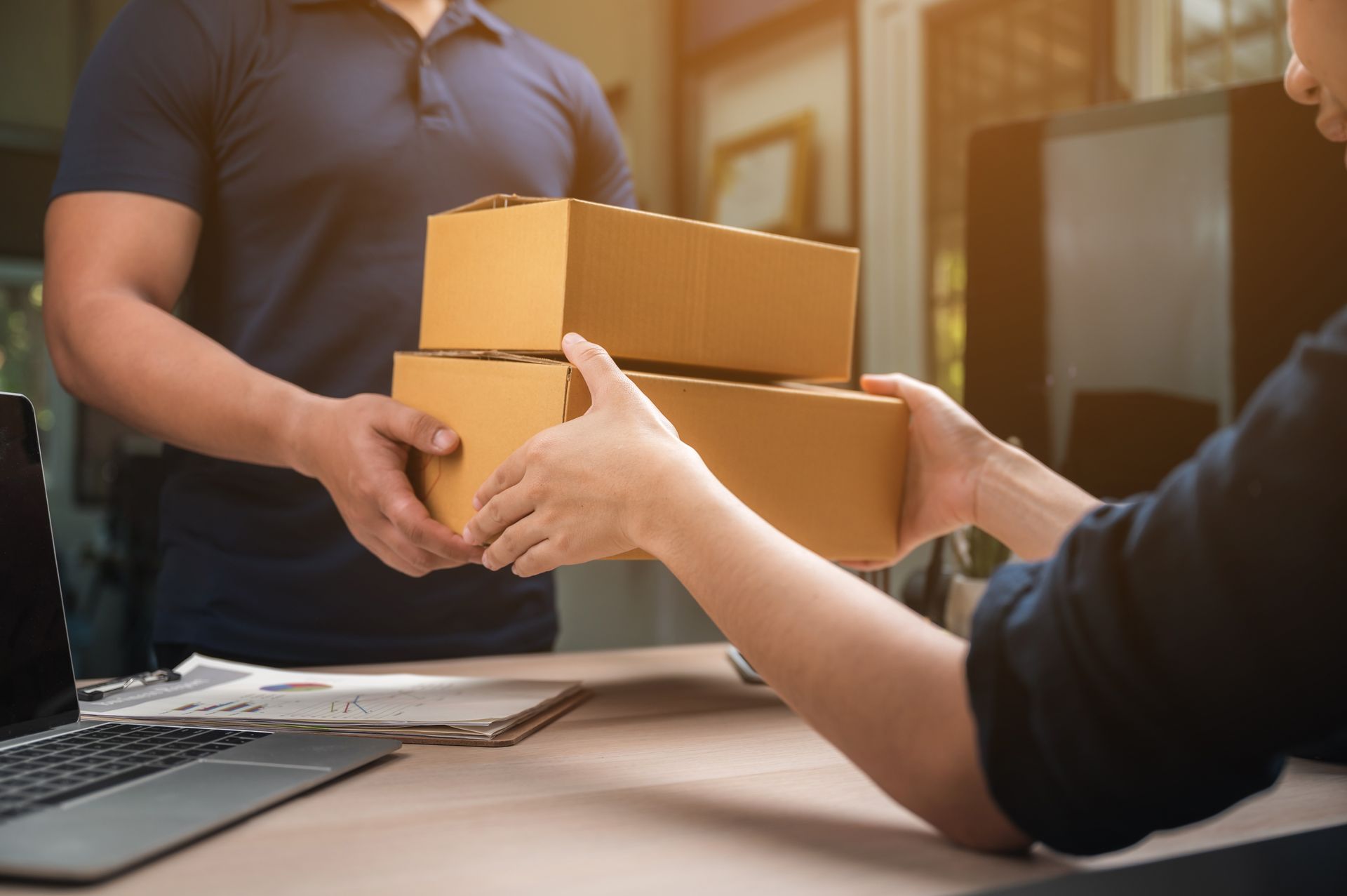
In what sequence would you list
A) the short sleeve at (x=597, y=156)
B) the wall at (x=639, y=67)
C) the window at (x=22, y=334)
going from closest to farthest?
1. the short sleeve at (x=597, y=156)
2. the wall at (x=639, y=67)
3. the window at (x=22, y=334)

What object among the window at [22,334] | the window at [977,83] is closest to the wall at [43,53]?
the window at [22,334]

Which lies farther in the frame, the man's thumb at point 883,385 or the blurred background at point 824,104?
the blurred background at point 824,104

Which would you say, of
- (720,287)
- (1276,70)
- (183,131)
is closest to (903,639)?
(720,287)

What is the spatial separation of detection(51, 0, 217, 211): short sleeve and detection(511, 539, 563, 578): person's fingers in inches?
24.9

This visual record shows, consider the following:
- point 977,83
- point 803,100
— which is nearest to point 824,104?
point 803,100

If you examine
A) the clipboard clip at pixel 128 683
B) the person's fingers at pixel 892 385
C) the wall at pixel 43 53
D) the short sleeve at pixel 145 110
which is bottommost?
the clipboard clip at pixel 128 683

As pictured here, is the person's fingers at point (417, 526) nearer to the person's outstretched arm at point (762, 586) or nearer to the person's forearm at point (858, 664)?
the person's outstretched arm at point (762, 586)

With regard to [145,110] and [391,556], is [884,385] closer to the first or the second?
[391,556]

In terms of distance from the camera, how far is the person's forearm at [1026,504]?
0.83 meters

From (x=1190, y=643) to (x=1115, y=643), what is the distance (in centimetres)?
3

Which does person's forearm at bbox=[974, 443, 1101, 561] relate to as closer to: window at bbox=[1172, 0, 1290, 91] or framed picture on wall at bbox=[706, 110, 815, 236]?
window at bbox=[1172, 0, 1290, 91]

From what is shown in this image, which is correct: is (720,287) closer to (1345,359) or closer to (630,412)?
(630,412)

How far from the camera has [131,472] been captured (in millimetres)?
4191

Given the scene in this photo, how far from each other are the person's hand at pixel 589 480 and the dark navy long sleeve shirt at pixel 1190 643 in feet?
0.78
